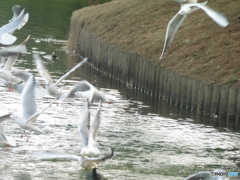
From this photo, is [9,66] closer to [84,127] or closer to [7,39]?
[7,39]

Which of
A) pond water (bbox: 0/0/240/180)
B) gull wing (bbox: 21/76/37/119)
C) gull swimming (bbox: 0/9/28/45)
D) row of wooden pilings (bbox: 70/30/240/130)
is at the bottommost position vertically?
pond water (bbox: 0/0/240/180)

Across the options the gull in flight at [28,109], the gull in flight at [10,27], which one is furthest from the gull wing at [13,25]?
the gull in flight at [28,109]

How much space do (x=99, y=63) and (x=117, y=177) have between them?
1388cm

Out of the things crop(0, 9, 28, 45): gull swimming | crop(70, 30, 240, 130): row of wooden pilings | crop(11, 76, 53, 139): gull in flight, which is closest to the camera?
crop(11, 76, 53, 139): gull in flight

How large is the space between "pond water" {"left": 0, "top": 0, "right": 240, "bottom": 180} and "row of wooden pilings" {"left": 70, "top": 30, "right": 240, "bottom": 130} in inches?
13.5

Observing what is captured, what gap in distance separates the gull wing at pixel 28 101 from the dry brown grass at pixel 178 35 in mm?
6849

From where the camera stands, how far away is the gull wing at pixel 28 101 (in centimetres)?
1468

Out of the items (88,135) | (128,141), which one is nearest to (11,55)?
(128,141)

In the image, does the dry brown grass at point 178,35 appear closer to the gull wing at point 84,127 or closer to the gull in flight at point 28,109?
the gull in flight at point 28,109

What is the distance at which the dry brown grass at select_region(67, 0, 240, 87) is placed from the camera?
864 inches

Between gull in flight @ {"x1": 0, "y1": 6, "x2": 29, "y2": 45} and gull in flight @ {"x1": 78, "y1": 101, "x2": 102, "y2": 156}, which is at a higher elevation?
gull in flight @ {"x1": 0, "y1": 6, "x2": 29, "y2": 45}

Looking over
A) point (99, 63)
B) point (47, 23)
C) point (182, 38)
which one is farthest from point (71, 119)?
point (47, 23)

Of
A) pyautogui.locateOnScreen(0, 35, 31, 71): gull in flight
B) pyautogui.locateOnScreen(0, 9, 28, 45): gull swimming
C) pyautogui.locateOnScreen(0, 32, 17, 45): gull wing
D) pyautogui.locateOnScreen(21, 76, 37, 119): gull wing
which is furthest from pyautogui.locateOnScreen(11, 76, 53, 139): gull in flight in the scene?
pyautogui.locateOnScreen(0, 35, 31, 71): gull in flight

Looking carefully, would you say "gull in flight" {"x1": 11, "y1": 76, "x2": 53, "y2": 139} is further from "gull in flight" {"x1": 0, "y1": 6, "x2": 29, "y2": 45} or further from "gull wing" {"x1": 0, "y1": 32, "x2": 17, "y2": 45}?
"gull in flight" {"x1": 0, "y1": 6, "x2": 29, "y2": 45}
